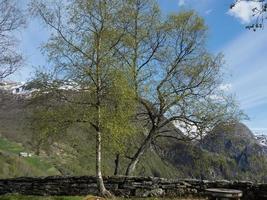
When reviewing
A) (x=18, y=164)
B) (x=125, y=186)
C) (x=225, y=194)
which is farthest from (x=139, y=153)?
(x=18, y=164)

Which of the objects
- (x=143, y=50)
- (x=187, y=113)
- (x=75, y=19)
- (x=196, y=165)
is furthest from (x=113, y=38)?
(x=196, y=165)

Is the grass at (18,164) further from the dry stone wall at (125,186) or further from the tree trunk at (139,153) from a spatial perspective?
the dry stone wall at (125,186)

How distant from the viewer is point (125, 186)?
24.4 m

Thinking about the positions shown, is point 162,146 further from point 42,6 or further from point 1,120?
point 1,120

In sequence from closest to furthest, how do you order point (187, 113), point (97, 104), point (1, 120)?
point (97, 104)
point (187, 113)
point (1, 120)

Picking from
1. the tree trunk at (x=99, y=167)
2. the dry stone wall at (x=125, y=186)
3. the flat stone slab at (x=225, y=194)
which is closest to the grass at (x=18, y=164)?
the dry stone wall at (x=125, y=186)

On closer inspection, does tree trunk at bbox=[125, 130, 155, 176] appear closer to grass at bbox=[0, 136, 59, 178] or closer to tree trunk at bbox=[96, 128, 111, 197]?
tree trunk at bbox=[96, 128, 111, 197]

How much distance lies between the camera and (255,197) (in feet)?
73.8

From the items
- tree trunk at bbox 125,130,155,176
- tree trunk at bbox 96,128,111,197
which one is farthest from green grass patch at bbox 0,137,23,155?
tree trunk at bbox 96,128,111,197

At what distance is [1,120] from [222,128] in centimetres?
14370

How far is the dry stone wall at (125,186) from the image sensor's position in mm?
24141

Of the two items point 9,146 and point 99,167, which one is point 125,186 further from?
point 9,146

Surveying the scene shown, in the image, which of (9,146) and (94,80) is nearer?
(94,80)

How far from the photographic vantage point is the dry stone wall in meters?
24.1
